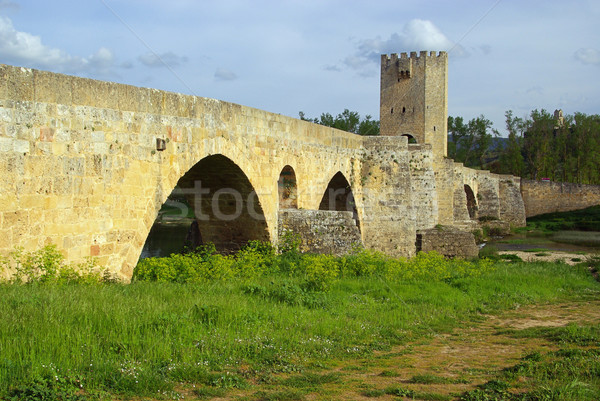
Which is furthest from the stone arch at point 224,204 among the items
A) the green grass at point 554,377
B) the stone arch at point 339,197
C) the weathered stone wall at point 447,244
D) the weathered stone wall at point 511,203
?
the weathered stone wall at point 511,203

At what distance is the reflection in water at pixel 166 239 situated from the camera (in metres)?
22.5

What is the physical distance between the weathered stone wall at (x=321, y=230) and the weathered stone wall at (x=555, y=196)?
3080cm

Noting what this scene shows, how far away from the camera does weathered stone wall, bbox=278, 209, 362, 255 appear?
11742mm

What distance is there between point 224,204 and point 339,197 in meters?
6.04

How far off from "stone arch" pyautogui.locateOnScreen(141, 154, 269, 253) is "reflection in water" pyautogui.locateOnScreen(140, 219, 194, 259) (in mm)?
5597

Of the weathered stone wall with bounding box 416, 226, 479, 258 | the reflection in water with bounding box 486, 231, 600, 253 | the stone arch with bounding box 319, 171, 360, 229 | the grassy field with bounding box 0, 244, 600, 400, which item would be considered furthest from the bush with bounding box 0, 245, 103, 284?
the reflection in water with bounding box 486, 231, 600, 253

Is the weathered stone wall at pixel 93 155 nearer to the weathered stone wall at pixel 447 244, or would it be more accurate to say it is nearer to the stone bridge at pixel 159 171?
the stone bridge at pixel 159 171

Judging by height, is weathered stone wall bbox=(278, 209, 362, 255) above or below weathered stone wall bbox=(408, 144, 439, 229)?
below

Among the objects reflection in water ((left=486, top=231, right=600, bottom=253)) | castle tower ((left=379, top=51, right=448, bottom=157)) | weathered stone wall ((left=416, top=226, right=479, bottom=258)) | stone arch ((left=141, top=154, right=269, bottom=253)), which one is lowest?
reflection in water ((left=486, top=231, right=600, bottom=253))

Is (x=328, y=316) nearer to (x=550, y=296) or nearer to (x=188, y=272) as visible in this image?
(x=188, y=272)

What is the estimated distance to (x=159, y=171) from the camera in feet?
26.8

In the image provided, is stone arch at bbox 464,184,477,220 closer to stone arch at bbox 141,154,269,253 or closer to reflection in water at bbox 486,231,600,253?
reflection in water at bbox 486,231,600,253

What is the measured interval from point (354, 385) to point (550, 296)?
6.47 meters

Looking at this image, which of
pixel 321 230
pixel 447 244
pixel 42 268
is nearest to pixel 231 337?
pixel 42 268
